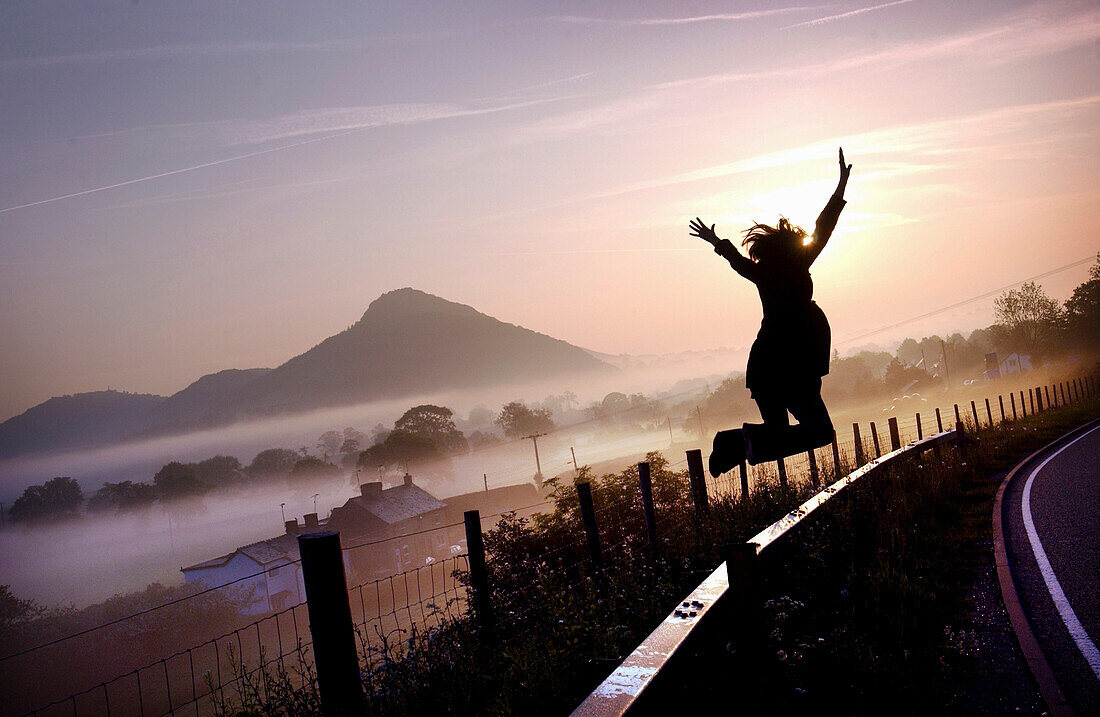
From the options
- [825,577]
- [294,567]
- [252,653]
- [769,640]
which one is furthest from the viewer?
[294,567]

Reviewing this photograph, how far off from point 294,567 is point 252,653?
1603 cm

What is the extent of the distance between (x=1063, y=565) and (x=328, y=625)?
7.84 metres

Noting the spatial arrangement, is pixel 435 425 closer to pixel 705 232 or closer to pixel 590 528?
pixel 590 528

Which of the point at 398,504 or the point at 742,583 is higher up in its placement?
the point at 742,583

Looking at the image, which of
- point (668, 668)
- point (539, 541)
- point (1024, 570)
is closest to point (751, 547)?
point (668, 668)

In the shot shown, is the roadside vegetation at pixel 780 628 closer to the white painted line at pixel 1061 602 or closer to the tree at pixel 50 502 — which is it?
the white painted line at pixel 1061 602

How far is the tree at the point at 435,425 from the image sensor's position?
17088 centimetres

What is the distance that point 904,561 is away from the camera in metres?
7.97

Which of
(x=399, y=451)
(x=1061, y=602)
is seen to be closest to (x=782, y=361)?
(x=1061, y=602)

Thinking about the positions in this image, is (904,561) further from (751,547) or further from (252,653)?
(252,653)

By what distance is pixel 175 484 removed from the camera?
167875 millimetres

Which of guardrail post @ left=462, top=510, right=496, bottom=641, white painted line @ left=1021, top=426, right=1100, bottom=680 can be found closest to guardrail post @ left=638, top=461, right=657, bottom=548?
guardrail post @ left=462, top=510, right=496, bottom=641

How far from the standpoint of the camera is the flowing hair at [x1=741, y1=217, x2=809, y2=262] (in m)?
3.46

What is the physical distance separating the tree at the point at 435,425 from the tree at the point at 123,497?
214ft
